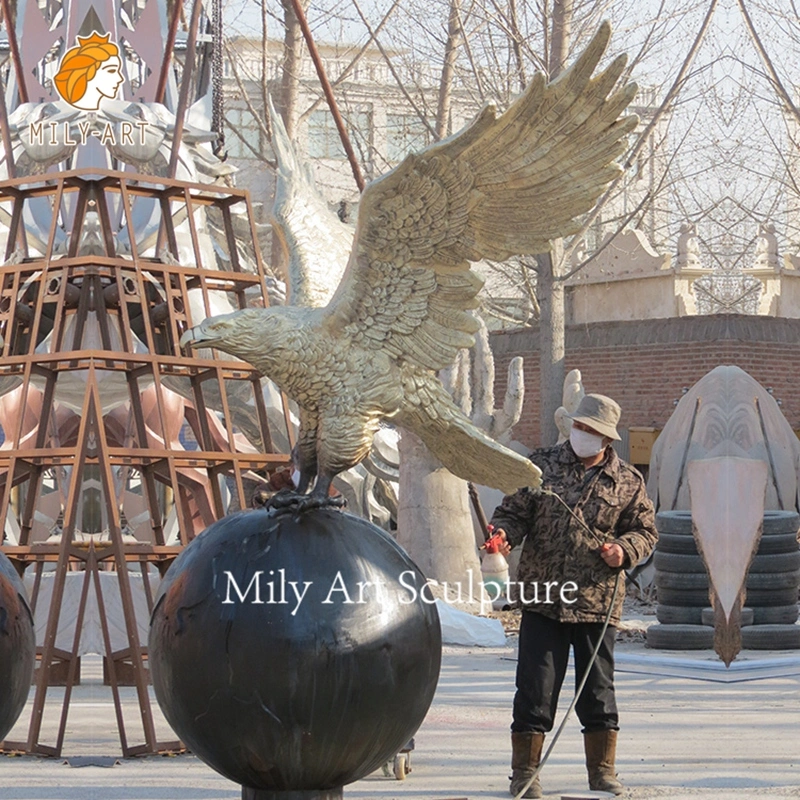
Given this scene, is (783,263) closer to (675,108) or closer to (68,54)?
(675,108)

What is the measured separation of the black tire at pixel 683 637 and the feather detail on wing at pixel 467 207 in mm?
6094

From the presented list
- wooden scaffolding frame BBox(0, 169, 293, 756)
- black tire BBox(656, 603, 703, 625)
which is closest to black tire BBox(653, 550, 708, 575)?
black tire BBox(656, 603, 703, 625)

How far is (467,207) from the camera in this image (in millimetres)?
5188

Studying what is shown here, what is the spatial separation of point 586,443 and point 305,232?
1827mm

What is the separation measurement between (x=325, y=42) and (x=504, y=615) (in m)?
11.5

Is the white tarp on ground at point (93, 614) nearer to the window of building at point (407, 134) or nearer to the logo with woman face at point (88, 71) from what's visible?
the logo with woman face at point (88, 71)

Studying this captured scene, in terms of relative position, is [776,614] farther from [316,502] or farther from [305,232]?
[316,502]

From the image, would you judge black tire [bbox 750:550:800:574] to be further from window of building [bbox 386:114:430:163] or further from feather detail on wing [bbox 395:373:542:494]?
window of building [bbox 386:114:430:163]

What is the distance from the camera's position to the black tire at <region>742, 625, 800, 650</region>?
35.9 ft

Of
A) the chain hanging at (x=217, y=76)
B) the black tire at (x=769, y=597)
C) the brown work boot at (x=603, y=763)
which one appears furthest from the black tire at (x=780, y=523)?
the brown work boot at (x=603, y=763)

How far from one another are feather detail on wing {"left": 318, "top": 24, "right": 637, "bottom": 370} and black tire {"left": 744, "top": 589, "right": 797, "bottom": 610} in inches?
258

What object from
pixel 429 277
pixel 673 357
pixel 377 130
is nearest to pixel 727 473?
pixel 429 277

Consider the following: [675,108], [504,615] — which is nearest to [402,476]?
[504,615]

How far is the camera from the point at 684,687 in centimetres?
921
